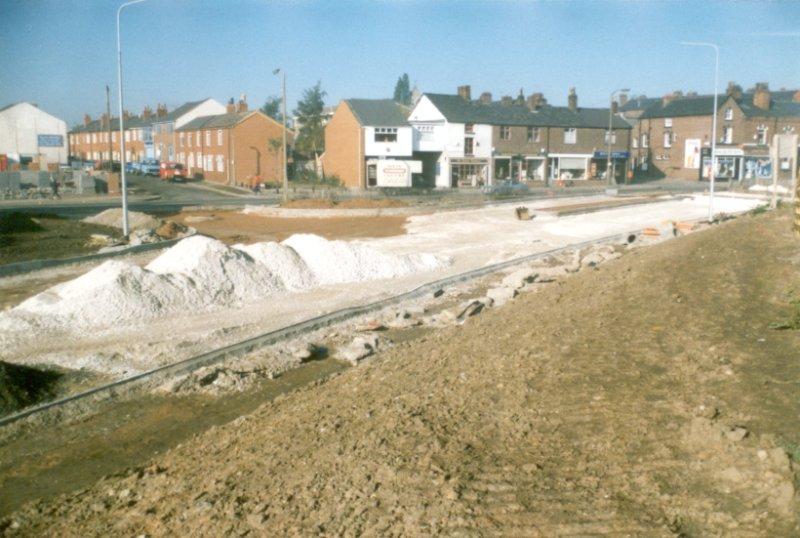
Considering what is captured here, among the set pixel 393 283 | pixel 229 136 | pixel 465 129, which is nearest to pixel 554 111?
pixel 465 129

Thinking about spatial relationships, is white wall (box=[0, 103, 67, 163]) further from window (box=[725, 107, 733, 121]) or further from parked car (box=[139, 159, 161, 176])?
window (box=[725, 107, 733, 121])

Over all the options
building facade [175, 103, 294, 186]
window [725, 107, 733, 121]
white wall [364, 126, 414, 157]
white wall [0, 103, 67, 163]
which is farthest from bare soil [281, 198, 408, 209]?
window [725, 107, 733, 121]

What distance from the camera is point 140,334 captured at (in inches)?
536

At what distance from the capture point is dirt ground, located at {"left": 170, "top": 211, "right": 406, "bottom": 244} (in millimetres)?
30453

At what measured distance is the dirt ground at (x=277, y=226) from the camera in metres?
30.5

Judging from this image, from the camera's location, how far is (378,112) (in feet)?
A: 219

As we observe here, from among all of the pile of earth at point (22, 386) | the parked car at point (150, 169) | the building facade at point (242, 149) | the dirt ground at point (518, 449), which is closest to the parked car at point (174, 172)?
the building facade at point (242, 149)

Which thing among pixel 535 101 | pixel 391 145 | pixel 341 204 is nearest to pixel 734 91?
pixel 535 101

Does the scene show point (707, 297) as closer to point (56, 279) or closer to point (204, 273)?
→ point (204, 273)

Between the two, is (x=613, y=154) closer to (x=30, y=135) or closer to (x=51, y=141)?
(x=51, y=141)

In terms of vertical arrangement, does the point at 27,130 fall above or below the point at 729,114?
below

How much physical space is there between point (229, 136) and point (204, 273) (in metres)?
57.6

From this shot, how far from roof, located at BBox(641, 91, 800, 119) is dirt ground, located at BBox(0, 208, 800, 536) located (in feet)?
251

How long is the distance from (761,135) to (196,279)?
3079 inches
